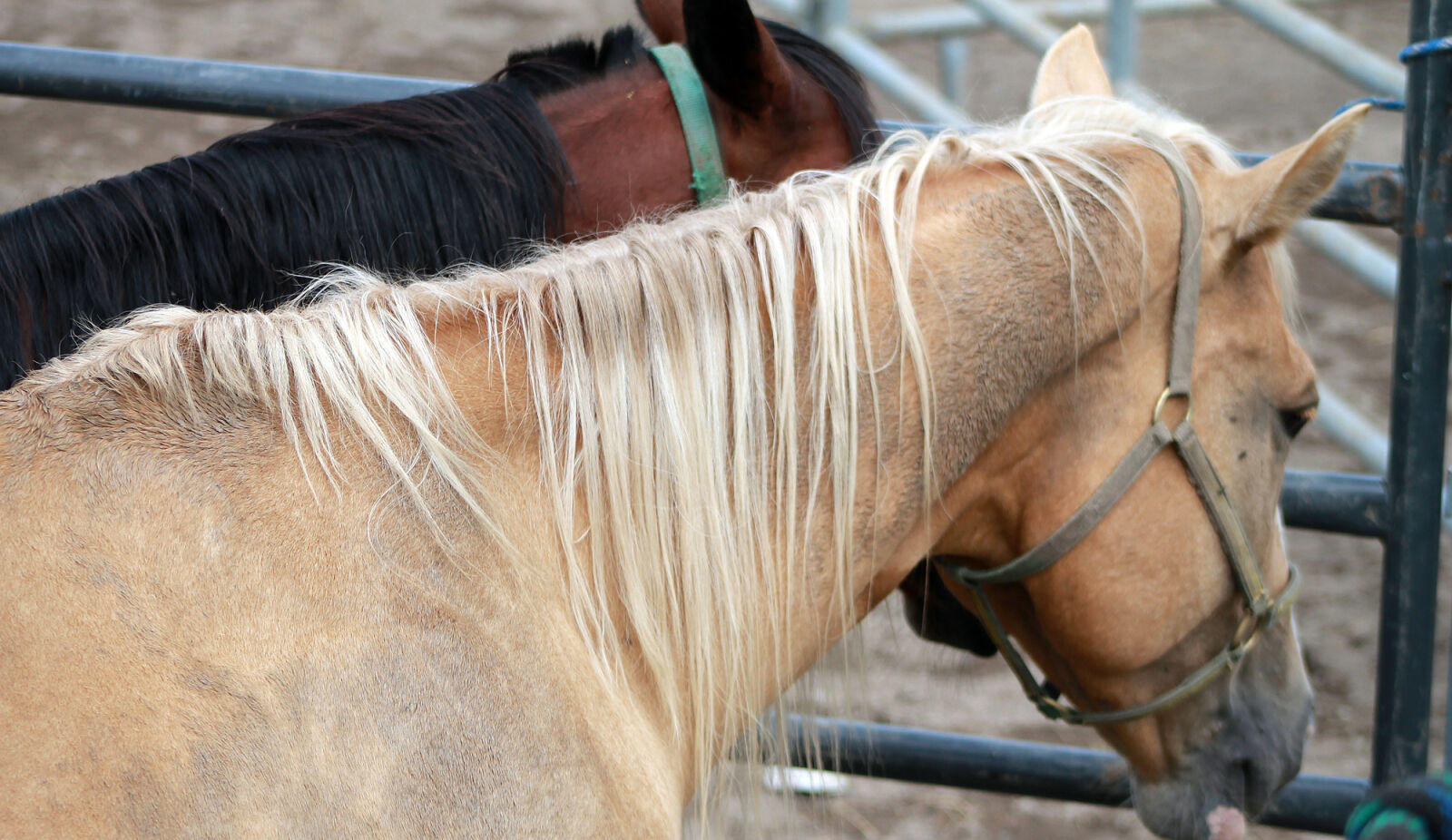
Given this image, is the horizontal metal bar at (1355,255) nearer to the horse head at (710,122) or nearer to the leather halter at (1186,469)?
the horse head at (710,122)

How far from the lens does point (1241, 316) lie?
1315mm

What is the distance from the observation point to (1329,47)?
3258 mm

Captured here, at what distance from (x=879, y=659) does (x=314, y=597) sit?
9.56 feet

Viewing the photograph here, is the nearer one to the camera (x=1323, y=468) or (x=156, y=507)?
(x=156, y=507)

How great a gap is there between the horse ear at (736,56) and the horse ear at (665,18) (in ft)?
1.10

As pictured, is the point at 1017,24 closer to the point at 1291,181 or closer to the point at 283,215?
the point at 1291,181

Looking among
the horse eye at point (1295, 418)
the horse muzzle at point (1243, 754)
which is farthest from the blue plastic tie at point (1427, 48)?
the horse muzzle at point (1243, 754)

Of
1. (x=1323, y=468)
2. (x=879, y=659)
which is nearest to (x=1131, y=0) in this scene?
(x=1323, y=468)

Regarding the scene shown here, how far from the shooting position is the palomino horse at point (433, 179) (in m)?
1.31

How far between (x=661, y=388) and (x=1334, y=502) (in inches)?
49.5

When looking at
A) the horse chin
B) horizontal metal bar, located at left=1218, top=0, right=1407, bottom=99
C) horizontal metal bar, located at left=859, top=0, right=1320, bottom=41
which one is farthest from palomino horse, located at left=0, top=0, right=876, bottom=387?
horizontal metal bar, located at left=859, top=0, right=1320, bottom=41

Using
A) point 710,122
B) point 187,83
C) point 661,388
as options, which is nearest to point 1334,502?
point 710,122

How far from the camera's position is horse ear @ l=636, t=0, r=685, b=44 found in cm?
197

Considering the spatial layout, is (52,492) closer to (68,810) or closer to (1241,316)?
(68,810)
